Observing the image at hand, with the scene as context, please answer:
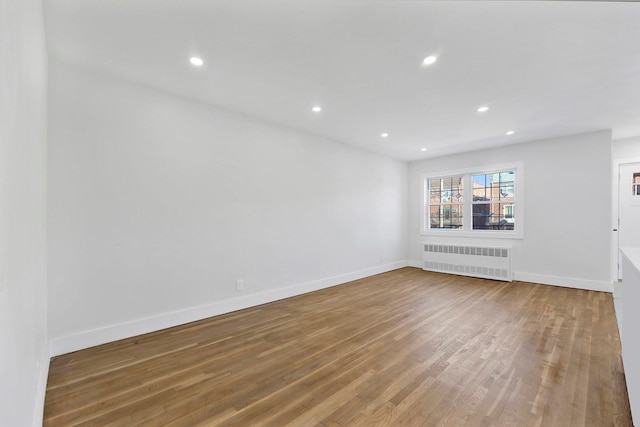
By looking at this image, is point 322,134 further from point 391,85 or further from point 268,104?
point 391,85

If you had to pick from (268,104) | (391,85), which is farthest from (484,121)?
(268,104)

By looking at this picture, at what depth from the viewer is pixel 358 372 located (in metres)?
2.17

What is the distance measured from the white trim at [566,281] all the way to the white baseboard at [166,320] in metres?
3.79

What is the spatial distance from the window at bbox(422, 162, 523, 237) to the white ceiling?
188 centimetres

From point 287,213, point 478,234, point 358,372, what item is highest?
point 287,213

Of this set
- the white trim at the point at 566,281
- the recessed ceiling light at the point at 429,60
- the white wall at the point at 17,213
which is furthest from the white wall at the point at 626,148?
the white wall at the point at 17,213

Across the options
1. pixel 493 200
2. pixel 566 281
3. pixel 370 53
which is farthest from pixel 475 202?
pixel 370 53

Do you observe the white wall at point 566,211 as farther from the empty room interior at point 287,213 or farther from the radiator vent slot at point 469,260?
the radiator vent slot at point 469,260

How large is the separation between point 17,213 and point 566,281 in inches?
266

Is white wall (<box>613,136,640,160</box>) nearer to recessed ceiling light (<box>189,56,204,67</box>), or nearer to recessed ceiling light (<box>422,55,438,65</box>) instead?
recessed ceiling light (<box>422,55,438,65</box>)

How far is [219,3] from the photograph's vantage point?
6.08 ft

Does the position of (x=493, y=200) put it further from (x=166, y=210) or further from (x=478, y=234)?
(x=166, y=210)

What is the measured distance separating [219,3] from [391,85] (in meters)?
1.84

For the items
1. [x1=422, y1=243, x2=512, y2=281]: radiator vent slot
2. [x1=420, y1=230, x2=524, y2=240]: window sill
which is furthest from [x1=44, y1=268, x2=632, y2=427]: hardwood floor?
[x1=420, y1=230, x2=524, y2=240]: window sill
